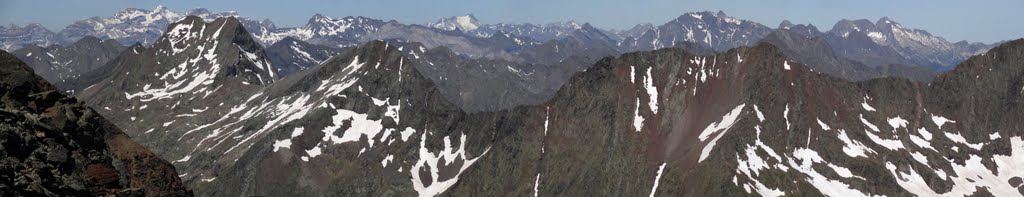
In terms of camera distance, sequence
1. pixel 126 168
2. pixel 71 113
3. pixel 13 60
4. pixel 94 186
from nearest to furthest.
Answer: pixel 94 186
pixel 71 113
pixel 13 60
pixel 126 168

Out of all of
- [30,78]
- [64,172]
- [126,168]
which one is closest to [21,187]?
[64,172]

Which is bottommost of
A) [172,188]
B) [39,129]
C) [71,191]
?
[172,188]

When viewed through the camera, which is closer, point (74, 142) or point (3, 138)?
point (3, 138)

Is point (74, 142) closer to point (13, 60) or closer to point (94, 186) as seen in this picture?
point (94, 186)

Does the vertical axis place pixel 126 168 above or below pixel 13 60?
below

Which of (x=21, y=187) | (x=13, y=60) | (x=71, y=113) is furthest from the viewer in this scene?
(x=13, y=60)

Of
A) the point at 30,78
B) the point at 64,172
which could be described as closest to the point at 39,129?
the point at 64,172
